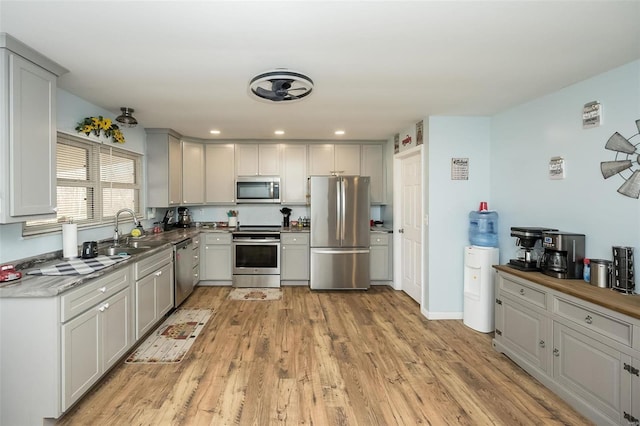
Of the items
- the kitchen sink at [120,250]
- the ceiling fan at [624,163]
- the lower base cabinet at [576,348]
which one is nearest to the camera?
the lower base cabinet at [576,348]

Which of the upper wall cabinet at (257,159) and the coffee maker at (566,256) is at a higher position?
the upper wall cabinet at (257,159)

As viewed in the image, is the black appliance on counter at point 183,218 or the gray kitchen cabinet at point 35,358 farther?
the black appliance on counter at point 183,218

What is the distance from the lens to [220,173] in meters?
5.32

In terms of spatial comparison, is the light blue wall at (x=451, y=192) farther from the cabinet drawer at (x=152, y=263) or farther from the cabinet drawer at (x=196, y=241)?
the cabinet drawer at (x=196, y=241)

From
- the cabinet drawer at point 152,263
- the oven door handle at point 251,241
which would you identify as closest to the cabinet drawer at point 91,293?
the cabinet drawer at point 152,263

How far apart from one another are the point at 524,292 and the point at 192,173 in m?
4.77

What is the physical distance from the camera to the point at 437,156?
3.73 metres

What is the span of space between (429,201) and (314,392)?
2460 mm

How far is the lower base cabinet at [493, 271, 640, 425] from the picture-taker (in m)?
1.81

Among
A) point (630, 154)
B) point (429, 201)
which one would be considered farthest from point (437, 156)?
point (630, 154)

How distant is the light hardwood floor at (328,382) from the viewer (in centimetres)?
206

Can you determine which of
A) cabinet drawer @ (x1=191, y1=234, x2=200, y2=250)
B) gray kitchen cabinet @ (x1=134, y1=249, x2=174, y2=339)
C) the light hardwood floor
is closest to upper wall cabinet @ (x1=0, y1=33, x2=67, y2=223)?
gray kitchen cabinet @ (x1=134, y1=249, x2=174, y2=339)

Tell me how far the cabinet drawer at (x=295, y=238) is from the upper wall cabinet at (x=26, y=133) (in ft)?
9.99

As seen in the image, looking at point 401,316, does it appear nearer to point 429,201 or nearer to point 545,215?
point 429,201
